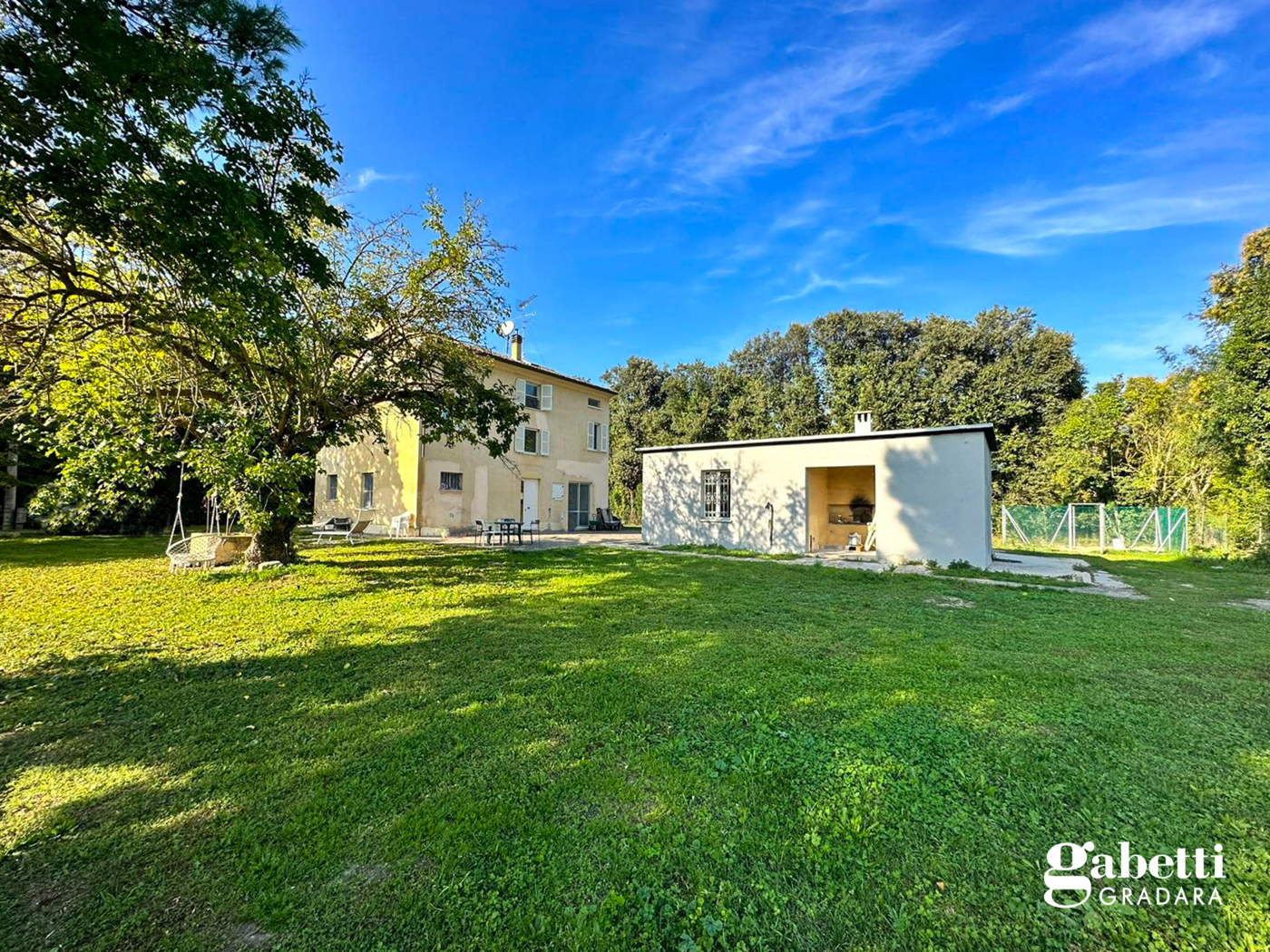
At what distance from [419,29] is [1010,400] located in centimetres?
2846

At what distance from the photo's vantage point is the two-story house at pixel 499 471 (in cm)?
1931

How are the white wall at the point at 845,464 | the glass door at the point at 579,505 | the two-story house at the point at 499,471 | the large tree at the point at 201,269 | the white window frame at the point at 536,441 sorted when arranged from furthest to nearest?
the glass door at the point at 579,505
the white window frame at the point at 536,441
the two-story house at the point at 499,471
the white wall at the point at 845,464
the large tree at the point at 201,269

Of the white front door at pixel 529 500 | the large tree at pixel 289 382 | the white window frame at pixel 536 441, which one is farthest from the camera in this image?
the white front door at pixel 529 500

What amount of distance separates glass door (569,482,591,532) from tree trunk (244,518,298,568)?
537 inches

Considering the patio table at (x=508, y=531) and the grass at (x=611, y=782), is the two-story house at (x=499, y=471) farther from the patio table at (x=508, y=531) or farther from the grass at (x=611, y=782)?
the grass at (x=611, y=782)

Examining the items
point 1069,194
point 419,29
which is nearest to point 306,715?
point 419,29

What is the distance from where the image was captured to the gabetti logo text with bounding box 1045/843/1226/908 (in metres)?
1.99

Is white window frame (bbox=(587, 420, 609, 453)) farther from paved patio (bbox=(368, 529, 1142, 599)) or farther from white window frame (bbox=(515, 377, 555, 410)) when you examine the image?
paved patio (bbox=(368, 529, 1142, 599))

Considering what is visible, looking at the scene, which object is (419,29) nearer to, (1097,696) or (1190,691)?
(1097,696)

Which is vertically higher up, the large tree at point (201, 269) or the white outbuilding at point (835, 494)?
the large tree at point (201, 269)

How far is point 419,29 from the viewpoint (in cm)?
820

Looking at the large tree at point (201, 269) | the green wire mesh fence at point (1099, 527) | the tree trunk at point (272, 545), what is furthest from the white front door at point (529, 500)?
the green wire mesh fence at point (1099, 527)

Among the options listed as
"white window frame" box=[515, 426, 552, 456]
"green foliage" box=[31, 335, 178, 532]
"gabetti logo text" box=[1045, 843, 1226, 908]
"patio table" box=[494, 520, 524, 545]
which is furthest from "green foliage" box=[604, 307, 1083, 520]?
"gabetti logo text" box=[1045, 843, 1226, 908]

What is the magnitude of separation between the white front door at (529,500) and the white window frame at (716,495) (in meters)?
9.31
